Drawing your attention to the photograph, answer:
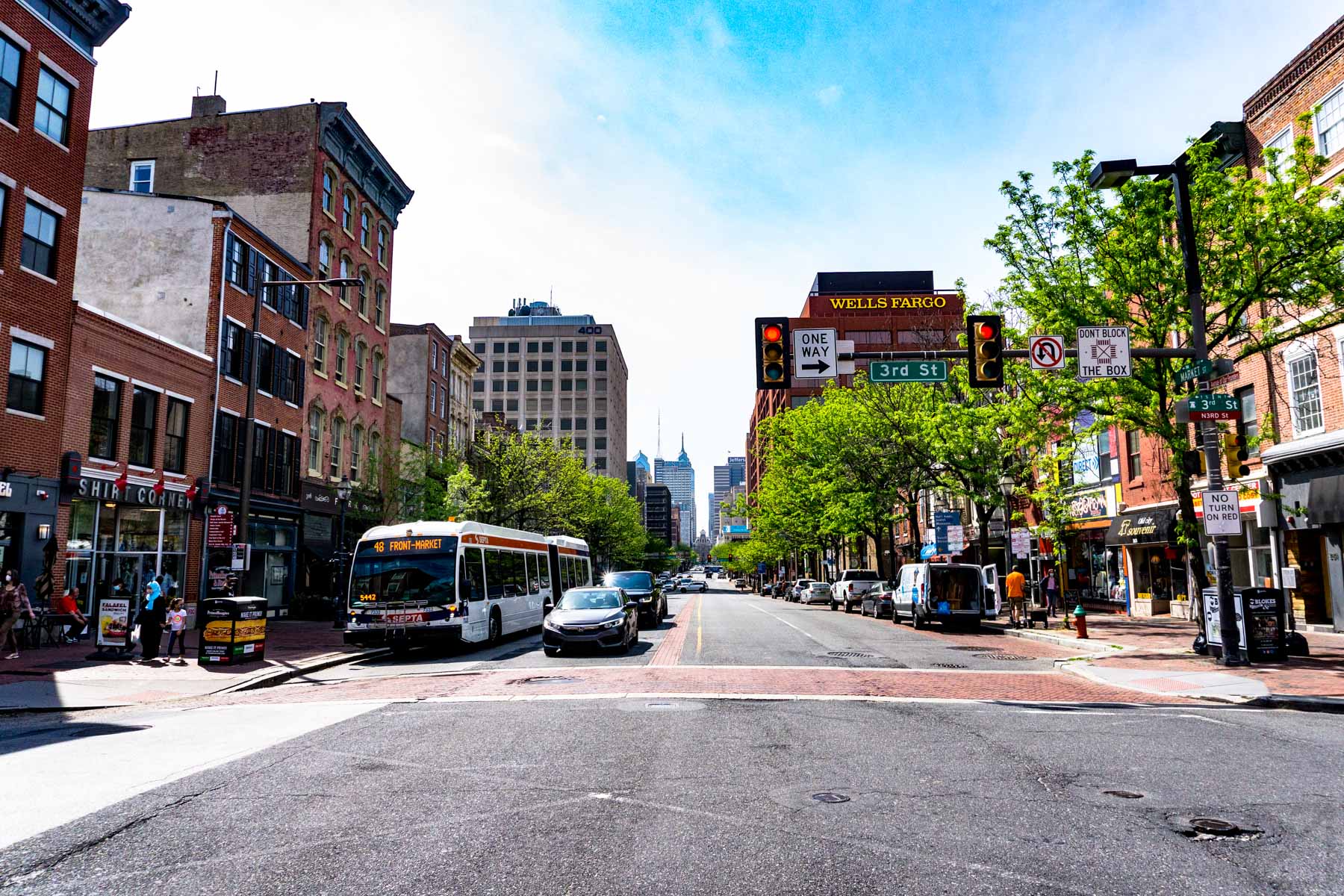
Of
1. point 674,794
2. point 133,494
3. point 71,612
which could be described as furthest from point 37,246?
point 674,794

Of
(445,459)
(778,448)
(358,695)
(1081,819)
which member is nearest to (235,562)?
(358,695)

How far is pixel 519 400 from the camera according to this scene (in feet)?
424

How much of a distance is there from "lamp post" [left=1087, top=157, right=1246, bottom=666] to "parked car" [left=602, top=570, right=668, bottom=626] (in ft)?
53.1

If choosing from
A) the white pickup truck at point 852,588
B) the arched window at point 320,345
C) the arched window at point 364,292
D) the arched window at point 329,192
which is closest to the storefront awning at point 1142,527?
the white pickup truck at point 852,588

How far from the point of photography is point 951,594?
2783cm

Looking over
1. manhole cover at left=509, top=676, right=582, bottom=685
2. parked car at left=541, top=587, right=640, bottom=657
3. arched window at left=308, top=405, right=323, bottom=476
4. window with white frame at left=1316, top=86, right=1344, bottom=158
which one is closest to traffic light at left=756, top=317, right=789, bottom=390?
manhole cover at left=509, top=676, right=582, bottom=685

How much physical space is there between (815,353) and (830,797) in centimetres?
1005

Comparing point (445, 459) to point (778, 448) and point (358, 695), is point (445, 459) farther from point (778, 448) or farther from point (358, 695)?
point (358, 695)

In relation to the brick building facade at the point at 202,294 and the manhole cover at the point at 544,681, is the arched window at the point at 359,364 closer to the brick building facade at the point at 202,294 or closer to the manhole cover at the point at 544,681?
the brick building facade at the point at 202,294

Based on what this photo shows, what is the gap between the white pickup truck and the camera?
140 ft

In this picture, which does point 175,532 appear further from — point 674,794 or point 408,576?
point 674,794

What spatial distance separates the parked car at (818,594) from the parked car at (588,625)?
34.2m

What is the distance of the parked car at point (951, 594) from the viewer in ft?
90.8

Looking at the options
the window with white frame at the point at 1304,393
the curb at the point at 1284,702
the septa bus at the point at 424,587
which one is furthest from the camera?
the window with white frame at the point at 1304,393
